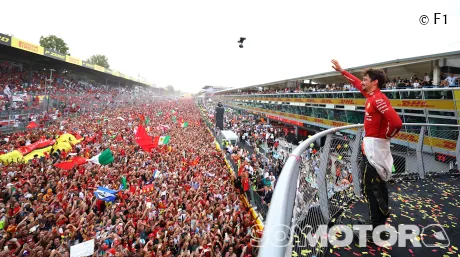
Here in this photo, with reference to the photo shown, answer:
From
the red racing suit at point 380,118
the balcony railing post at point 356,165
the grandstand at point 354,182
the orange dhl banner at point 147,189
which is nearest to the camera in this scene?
the grandstand at point 354,182

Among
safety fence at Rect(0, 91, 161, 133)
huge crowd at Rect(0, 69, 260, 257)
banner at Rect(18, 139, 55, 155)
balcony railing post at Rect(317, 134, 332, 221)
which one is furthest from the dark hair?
safety fence at Rect(0, 91, 161, 133)

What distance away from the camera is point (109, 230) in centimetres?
614

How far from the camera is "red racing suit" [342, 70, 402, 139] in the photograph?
7.21 ft

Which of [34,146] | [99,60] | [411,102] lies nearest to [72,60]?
[34,146]

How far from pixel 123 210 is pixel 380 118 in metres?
7.32

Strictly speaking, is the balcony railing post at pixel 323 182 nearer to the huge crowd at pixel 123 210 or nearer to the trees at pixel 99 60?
the huge crowd at pixel 123 210

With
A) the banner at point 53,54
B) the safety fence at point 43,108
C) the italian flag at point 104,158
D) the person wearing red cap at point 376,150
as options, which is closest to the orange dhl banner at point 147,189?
the italian flag at point 104,158

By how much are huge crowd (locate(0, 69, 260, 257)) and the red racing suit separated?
2.09m

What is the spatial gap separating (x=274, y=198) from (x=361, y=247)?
2048 millimetres

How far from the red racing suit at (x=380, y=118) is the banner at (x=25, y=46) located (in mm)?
29937

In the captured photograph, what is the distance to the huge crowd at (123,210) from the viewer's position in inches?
219

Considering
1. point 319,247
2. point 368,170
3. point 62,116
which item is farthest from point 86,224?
point 62,116

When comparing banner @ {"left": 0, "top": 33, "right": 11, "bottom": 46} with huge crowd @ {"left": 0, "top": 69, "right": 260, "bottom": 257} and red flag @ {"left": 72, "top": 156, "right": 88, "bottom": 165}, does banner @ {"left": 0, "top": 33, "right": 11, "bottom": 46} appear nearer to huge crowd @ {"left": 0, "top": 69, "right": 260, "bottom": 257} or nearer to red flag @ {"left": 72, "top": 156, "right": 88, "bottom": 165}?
huge crowd @ {"left": 0, "top": 69, "right": 260, "bottom": 257}

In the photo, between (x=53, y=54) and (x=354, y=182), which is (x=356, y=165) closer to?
(x=354, y=182)
